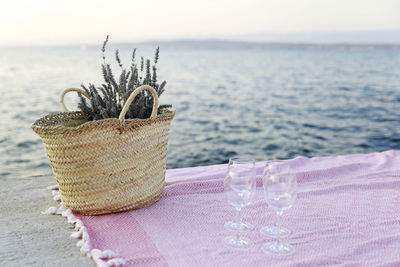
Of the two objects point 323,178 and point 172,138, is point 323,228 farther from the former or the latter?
point 172,138

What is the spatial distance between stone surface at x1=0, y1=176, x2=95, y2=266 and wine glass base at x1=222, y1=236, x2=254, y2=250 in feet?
1.86

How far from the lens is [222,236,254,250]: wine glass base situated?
1.81 metres

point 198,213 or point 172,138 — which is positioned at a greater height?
point 198,213

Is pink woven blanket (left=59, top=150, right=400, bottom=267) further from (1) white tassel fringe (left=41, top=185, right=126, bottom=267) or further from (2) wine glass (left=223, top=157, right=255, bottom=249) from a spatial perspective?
(2) wine glass (left=223, top=157, right=255, bottom=249)

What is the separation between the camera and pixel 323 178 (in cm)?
278

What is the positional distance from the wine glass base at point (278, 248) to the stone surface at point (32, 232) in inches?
28.0

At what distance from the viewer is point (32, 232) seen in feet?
6.88

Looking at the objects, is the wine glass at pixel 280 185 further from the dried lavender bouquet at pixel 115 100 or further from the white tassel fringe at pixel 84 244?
the dried lavender bouquet at pixel 115 100

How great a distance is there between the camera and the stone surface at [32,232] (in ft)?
5.98

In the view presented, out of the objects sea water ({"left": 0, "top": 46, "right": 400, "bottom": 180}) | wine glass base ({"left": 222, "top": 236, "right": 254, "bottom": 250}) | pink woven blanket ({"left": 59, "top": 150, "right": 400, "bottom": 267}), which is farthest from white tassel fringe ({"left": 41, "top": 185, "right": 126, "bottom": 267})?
sea water ({"left": 0, "top": 46, "right": 400, "bottom": 180})

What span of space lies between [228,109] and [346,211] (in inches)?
330

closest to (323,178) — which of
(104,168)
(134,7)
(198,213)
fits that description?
(198,213)

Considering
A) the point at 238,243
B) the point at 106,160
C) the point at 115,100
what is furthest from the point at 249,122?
the point at 238,243

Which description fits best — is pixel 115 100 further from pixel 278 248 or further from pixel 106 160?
pixel 278 248
